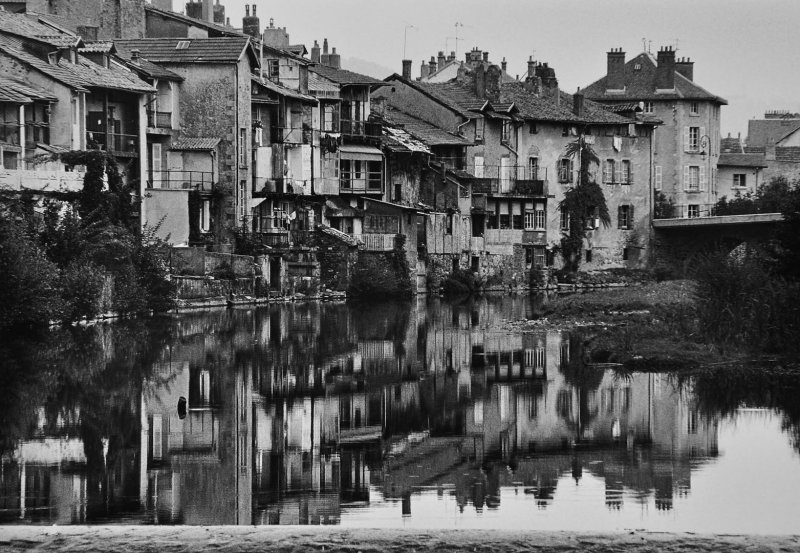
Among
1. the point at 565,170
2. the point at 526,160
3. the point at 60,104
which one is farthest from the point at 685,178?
the point at 60,104

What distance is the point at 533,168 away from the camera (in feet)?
305

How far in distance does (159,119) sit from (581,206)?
112 ft

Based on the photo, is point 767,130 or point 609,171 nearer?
point 609,171

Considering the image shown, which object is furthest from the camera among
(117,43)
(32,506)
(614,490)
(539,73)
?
(539,73)

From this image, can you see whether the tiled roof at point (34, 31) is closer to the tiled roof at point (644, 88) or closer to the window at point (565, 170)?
the window at point (565, 170)

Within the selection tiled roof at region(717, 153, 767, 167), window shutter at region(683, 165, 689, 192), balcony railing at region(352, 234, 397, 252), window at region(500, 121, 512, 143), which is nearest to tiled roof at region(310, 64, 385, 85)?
balcony railing at region(352, 234, 397, 252)

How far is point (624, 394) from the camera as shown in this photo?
3406 cm

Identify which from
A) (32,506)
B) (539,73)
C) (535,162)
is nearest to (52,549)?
(32,506)

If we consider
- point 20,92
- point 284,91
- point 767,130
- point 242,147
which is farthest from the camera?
point 767,130

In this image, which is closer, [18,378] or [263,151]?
[18,378]

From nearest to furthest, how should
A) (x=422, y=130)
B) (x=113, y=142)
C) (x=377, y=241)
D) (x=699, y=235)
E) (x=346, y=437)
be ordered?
(x=346, y=437) → (x=113, y=142) → (x=377, y=241) → (x=422, y=130) → (x=699, y=235)

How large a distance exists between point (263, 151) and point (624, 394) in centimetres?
3969

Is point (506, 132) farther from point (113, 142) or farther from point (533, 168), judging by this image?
point (113, 142)

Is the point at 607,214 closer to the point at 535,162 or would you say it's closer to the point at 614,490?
the point at 535,162
